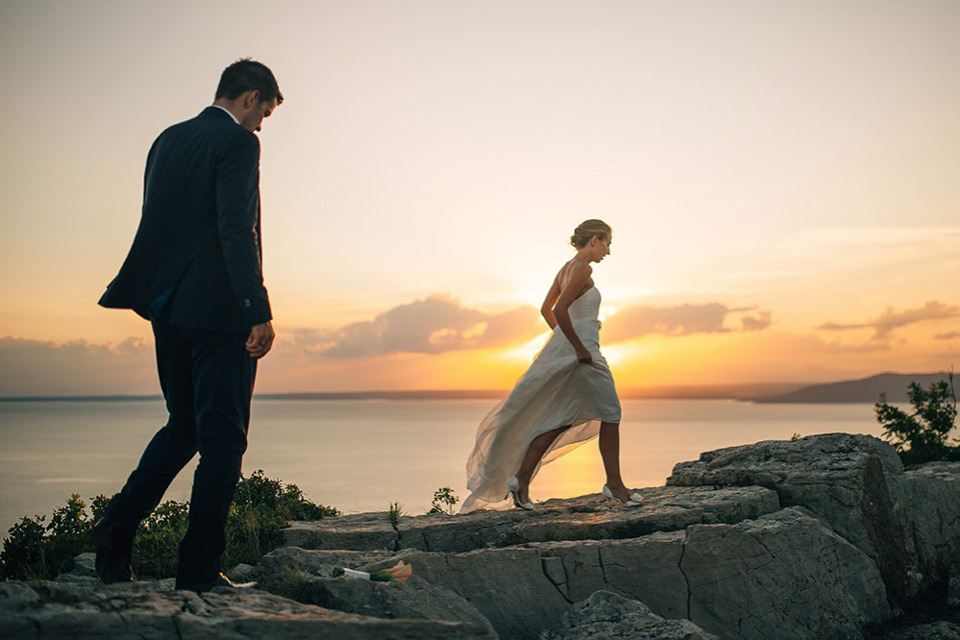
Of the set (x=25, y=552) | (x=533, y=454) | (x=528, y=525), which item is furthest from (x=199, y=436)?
(x=533, y=454)

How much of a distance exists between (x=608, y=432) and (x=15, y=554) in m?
5.06

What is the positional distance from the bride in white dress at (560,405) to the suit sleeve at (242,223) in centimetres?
353

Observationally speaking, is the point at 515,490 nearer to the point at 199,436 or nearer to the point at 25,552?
the point at 199,436

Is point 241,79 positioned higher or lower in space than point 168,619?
higher

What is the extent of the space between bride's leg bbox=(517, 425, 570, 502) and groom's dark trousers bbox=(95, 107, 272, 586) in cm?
352

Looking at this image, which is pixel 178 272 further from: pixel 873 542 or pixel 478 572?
pixel 873 542

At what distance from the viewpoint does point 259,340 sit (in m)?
3.57

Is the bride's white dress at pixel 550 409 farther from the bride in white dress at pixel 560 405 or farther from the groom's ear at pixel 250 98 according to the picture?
the groom's ear at pixel 250 98

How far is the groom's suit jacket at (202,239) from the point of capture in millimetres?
3539

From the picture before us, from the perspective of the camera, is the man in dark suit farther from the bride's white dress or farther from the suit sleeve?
the bride's white dress

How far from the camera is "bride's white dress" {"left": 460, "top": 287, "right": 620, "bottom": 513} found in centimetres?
670

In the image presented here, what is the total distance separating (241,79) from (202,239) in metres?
Answer: 0.94

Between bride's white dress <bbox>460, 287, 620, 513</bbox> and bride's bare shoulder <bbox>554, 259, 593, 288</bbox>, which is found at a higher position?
bride's bare shoulder <bbox>554, 259, 593, 288</bbox>

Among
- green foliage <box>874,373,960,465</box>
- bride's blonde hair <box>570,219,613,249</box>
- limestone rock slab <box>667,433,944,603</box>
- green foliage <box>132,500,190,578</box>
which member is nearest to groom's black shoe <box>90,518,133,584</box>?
green foliage <box>132,500,190,578</box>
